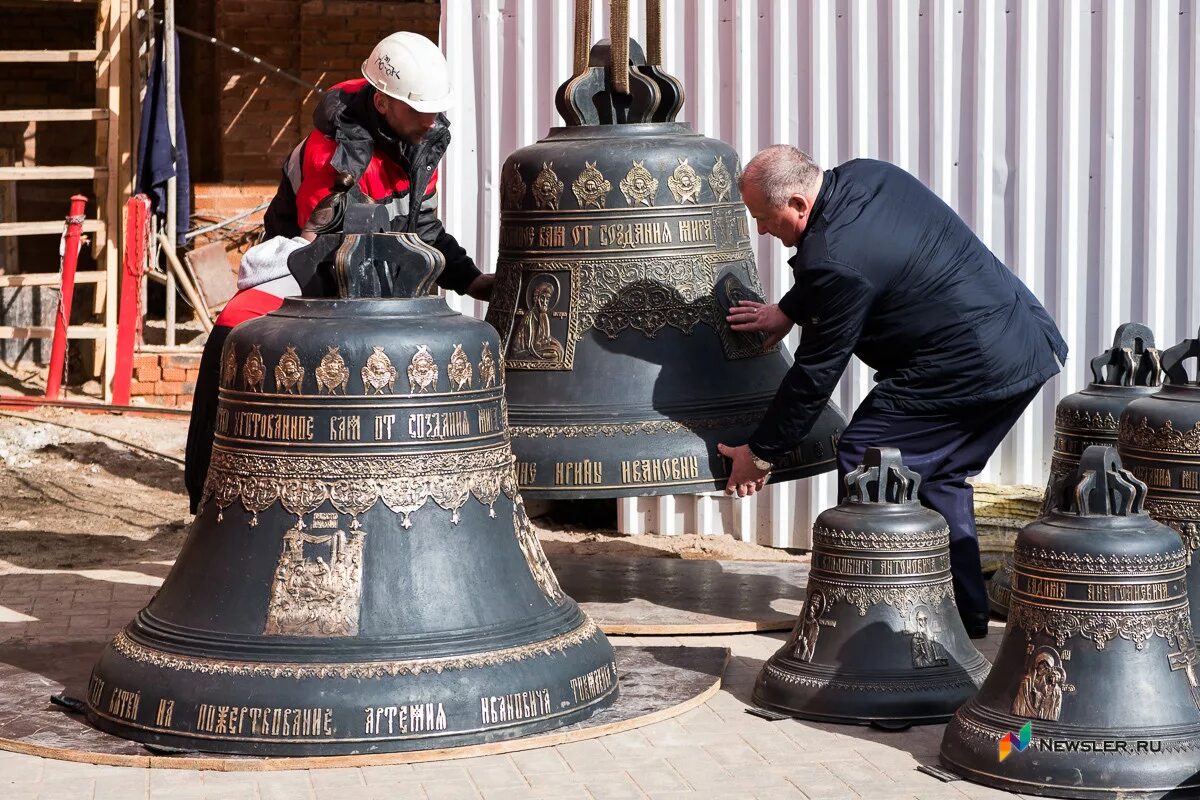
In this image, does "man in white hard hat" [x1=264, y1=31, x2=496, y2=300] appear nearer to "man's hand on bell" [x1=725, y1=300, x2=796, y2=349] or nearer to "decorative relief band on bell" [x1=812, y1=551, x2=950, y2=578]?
"man's hand on bell" [x1=725, y1=300, x2=796, y2=349]

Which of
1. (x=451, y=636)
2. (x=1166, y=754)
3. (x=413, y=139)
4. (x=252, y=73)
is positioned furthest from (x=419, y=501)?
(x=252, y=73)

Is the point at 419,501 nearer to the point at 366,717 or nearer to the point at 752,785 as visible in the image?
the point at 366,717

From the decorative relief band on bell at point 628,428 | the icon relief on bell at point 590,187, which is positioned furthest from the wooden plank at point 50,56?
the decorative relief band on bell at point 628,428

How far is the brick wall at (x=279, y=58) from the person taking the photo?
1456 centimetres

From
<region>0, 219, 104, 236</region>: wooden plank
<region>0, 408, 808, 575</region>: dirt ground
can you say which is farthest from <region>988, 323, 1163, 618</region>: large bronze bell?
<region>0, 219, 104, 236</region>: wooden plank

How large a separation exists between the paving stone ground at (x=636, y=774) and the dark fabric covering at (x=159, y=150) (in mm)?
8662

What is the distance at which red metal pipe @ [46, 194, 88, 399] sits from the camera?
1279 cm

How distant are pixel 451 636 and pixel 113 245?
8964 millimetres

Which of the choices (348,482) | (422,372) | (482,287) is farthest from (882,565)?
(482,287)

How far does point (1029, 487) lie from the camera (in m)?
8.46

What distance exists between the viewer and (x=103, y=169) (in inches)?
533

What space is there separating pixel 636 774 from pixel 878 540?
1066 mm

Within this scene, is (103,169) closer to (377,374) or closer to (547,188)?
(547,188)

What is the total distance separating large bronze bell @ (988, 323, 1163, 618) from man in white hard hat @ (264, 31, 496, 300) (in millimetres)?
2410
